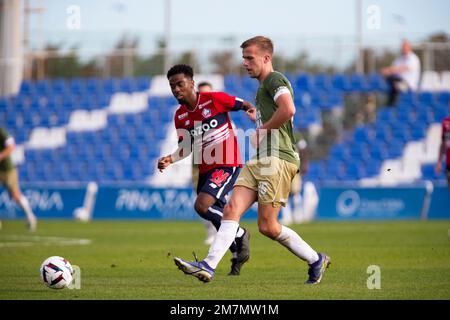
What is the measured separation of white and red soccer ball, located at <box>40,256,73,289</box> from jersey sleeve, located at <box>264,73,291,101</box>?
2.84 metres

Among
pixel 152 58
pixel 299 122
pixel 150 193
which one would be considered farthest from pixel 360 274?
pixel 152 58

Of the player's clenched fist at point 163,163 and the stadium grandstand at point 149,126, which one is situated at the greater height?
the player's clenched fist at point 163,163

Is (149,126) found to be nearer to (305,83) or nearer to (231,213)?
(305,83)

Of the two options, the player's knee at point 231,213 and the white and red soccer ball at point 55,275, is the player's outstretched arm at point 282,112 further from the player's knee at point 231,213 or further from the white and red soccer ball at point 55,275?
the white and red soccer ball at point 55,275

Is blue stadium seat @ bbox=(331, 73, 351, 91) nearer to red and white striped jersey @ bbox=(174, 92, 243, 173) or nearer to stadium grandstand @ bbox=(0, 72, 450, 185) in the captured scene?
stadium grandstand @ bbox=(0, 72, 450, 185)

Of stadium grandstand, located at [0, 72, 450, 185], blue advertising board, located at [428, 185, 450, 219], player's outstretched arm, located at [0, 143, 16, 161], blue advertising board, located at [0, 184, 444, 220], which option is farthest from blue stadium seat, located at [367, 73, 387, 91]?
player's outstretched arm, located at [0, 143, 16, 161]

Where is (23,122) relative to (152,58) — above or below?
below

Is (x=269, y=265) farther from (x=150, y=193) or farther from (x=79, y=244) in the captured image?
(x=150, y=193)

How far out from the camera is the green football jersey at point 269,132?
30.1 ft

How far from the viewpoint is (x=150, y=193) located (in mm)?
27500

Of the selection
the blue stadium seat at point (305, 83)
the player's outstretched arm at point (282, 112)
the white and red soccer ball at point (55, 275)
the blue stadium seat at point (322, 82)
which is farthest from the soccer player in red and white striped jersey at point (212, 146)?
the blue stadium seat at point (322, 82)

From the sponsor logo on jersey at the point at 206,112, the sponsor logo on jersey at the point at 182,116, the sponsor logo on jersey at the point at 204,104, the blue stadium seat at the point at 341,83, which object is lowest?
the blue stadium seat at the point at 341,83

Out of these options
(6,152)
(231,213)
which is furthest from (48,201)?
(231,213)

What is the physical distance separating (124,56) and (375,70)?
9.33 m
